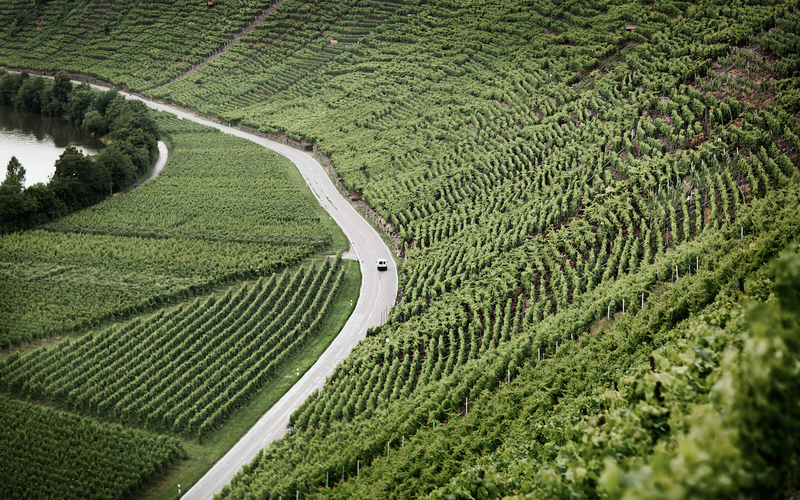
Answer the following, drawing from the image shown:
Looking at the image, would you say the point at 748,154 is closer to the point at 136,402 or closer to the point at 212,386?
the point at 212,386

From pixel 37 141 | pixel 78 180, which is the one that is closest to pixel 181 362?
pixel 78 180

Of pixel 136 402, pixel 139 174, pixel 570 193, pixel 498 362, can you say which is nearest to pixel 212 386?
pixel 136 402

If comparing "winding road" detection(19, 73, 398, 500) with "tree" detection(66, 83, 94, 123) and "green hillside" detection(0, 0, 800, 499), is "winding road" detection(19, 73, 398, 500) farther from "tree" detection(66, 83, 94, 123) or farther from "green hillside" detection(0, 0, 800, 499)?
"tree" detection(66, 83, 94, 123)

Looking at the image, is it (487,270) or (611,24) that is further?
(611,24)

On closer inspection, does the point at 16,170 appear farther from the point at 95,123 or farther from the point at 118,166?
the point at 95,123

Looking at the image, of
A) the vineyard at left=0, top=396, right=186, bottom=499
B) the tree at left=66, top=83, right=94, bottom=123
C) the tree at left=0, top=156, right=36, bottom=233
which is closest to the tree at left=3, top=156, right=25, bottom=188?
the tree at left=0, top=156, right=36, bottom=233

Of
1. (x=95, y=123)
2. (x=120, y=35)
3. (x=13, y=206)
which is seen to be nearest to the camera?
(x=13, y=206)
